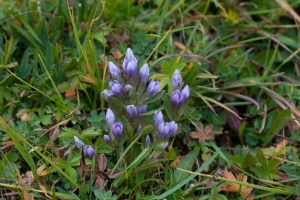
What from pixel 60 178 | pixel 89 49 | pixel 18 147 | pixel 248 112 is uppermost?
pixel 89 49

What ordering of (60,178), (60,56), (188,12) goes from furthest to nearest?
(188,12) < (60,56) < (60,178)

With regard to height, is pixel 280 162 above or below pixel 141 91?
below

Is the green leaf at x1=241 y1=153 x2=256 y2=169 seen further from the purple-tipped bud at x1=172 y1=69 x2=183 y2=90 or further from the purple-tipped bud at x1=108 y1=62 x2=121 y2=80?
the purple-tipped bud at x1=108 y1=62 x2=121 y2=80

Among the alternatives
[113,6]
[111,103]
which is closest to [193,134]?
[111,103]

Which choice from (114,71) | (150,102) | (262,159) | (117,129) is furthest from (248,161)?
(114,71)

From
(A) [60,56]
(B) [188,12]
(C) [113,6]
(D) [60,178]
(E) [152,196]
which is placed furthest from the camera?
(B) [188,12]

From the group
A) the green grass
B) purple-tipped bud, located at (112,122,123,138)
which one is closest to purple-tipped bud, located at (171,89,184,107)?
the green grass

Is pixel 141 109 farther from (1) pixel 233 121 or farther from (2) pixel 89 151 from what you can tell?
(1) pixel 233 121

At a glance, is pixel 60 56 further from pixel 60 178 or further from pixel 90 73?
pixel 60 178
